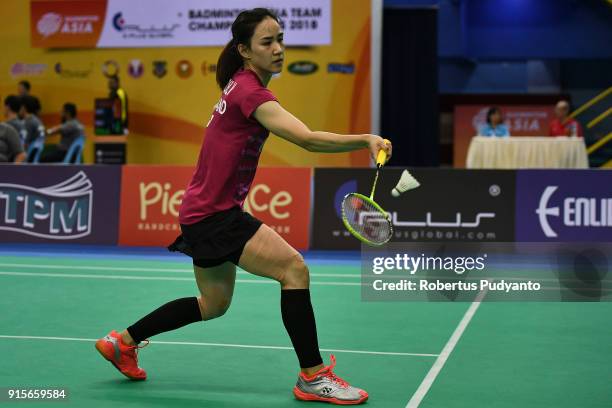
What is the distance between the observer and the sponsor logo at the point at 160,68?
15.0 m

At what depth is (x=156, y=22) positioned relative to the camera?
49.1 feet

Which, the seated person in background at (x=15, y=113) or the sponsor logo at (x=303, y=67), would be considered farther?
the sponsor logo at (x=303, y=67)

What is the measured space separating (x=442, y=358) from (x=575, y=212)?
478 centimetres

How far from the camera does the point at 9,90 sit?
15695mm

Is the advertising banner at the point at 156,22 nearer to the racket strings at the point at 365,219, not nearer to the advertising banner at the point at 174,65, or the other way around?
the advertising banner at the point at 174,65

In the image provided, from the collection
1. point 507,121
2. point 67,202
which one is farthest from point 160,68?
point 507,121

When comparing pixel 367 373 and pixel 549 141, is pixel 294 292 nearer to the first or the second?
pixel 367 373

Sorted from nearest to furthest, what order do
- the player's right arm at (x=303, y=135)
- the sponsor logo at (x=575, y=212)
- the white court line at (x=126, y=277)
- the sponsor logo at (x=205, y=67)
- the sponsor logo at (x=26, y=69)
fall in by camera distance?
1. the player's right arm at (x=303, y=135)
2. the white court line at (x=126, y=277)
3. the sponsor logo at (x=575, y=212)
4. the sponsor logo at (x=205, y=67)
5. the sponsor logo at (x=26, y=69)

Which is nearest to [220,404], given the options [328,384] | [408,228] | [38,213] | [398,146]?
[328,384]

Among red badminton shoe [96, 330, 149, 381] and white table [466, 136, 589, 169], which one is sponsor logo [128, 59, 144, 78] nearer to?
white table [466, 136, 589, 169]

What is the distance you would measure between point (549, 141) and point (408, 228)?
3.88m

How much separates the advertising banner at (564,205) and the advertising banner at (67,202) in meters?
4.02

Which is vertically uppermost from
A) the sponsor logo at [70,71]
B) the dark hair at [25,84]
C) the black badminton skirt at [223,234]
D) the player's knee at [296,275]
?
the sponsor logo at [70,71]

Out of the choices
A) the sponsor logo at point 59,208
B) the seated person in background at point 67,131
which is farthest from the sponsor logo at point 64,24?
the sponsor logo at point 59,208
